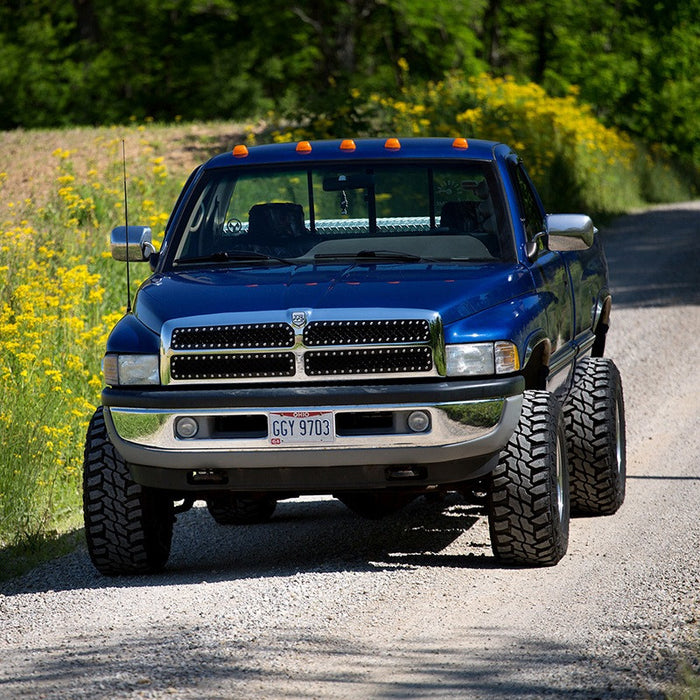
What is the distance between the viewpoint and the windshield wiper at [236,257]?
22.4 ft

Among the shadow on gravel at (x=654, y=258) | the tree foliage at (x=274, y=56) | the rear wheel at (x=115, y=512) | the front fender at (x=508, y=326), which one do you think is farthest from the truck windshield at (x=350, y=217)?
the tree foliage at (x=274, y=56)

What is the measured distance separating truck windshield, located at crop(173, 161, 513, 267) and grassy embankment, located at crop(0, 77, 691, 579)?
1661 millimetres

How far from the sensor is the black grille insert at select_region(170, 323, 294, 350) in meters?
5.92

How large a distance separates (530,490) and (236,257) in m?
1.88

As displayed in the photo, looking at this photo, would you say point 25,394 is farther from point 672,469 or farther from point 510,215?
point 672,469

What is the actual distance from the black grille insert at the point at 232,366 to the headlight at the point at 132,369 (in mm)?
85

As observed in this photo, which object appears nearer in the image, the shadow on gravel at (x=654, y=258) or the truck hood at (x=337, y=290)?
the truck hood at (x=337, y=290)

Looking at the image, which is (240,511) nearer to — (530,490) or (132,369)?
(132,369)

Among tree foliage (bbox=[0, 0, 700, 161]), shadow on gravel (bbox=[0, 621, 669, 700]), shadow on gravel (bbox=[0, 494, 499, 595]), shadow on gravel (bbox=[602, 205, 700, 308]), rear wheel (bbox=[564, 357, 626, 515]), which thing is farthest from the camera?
tree foliage (bbox=[0, 0, 700, 161])

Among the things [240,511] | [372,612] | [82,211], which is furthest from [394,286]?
[82,211]

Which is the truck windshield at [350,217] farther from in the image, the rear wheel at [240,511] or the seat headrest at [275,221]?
the rear wheel at [240,511]

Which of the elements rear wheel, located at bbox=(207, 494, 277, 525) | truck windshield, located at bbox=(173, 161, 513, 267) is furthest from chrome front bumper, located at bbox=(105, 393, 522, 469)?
rear wheel, located at bbox=(207, 494, 277, 525)

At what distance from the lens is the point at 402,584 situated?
605cm

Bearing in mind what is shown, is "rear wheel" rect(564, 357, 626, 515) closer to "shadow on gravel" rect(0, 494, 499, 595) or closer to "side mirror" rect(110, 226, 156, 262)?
"shadow on gravel" rect(0, 494, 499, 595)
